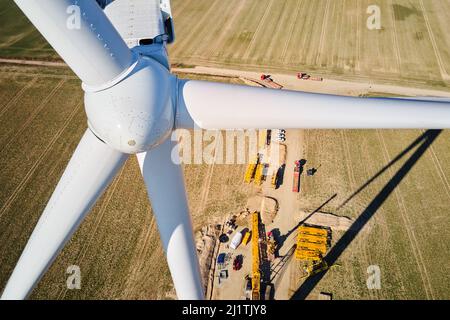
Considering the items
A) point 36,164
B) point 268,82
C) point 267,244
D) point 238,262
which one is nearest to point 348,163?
point 267,244

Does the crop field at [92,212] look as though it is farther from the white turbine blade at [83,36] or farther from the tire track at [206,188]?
the white turbine blade at [83,36]

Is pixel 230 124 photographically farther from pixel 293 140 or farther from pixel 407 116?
pixel 293 140

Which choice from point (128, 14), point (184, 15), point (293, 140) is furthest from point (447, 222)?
point (184, 15)

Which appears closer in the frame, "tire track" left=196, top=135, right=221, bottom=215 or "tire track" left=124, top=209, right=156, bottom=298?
"tire track" left=124, top=209, right=156, bottom=298

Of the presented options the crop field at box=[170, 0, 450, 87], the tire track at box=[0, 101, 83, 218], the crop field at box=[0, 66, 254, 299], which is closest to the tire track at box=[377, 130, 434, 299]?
the crop field at box=[0, 66, 254, 299]

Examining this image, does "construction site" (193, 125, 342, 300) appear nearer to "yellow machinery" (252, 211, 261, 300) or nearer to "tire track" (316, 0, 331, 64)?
"yellow machinery" (252, 211, 261, 300)

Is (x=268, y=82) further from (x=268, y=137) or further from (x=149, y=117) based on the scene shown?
(x=149, y=117)
